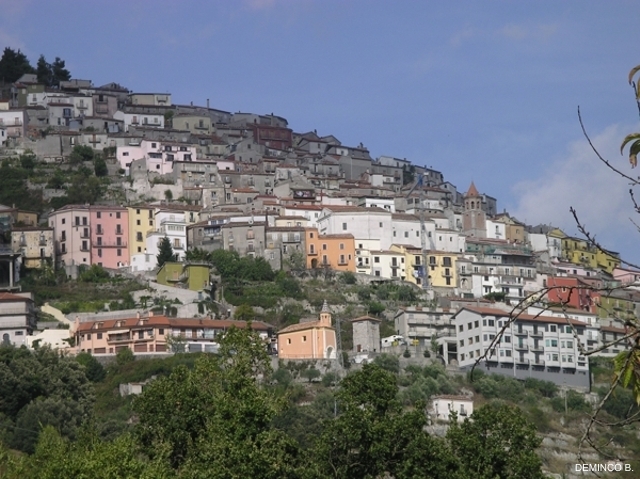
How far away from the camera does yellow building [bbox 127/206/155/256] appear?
307 feet

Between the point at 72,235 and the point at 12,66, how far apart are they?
5123cm

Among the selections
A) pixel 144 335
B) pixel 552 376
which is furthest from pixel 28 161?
pixel 552 376

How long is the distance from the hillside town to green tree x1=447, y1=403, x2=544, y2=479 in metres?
21.9

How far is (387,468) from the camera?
35281 millimetres

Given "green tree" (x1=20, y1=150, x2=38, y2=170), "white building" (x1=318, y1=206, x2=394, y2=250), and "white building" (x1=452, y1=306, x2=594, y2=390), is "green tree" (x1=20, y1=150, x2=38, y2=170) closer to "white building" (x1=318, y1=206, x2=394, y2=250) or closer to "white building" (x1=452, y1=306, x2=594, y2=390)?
"white building" (x1=318, y1=206, x2=394, y2=250)

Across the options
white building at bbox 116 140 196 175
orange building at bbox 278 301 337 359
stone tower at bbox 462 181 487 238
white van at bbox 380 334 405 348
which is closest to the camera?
orange building at bbox 278 301 337 359

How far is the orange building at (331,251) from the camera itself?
3637 inches

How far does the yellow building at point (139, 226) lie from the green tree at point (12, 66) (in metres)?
45.8

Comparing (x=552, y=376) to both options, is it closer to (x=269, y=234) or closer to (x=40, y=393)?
(x=269, y=234)

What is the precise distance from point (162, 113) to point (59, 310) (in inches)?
1786

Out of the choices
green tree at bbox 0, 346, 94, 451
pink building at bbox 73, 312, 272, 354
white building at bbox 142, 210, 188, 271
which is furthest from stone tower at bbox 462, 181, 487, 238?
green tree at bbox 0, 346, 94, 451

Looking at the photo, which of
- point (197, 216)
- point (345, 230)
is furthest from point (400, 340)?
point (197, 216)

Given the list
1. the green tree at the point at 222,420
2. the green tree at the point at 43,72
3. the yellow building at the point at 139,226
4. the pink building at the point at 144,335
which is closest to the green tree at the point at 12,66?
the green tree at the point at 43,72

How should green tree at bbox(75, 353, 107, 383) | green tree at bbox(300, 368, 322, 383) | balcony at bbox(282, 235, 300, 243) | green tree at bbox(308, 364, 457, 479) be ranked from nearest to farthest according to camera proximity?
green tree at bbox(308, 364, 457, 479), green tree at bbox(75, 353, 107, 383), green tree at bbox(300, 368, 322, 383), balcony at bbox(282, 235, 300, 243)
